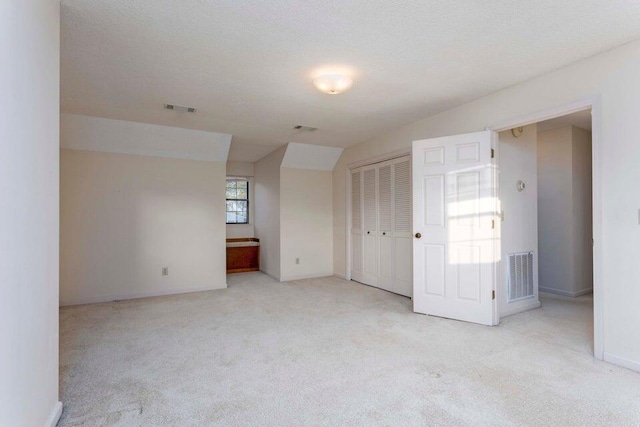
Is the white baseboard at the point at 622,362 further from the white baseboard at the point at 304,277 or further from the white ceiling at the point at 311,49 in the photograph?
the white baseboard at the point at 304,277

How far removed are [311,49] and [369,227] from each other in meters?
3.23

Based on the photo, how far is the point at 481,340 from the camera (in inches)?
111

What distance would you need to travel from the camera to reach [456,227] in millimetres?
3396

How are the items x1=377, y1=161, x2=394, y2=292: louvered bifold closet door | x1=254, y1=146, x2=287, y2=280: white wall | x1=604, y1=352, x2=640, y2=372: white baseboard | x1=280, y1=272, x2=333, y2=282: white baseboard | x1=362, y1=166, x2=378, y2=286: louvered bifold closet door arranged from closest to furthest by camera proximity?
1. x1=604, y1=352, x2=640, y2=372: white baseboard
2. x1=377, y1=161, x2=394, y2=292: louvered bifold closet door
3. x1=362, y1=166, x2=378, y2=286: louvered bifold closet door
4. x1=280, y1=272, x2=333, y2=282: white baseboard
5. x1=254, y1=146, x2=287, y2=280: white wall

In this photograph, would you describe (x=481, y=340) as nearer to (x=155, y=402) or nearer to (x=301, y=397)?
(x=301, y=397)

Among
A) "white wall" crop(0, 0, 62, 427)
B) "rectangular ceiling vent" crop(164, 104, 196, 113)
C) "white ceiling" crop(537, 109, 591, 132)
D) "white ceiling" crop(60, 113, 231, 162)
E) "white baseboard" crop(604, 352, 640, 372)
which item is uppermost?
"rectangular ceiling vent" crop(164, 104, 196, 113)

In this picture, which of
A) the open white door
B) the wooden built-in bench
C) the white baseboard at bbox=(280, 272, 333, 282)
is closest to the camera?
the open white door

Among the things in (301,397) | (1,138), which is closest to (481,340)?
(301,397)

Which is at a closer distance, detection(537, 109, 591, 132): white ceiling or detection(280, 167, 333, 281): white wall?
detection(537, 109, 591, 132): white ceiling

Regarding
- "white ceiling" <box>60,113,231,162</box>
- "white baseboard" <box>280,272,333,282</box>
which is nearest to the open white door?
"white baseboard" <box>280,272,333,282</box>

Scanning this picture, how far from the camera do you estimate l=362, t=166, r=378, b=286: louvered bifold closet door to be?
5016 mm

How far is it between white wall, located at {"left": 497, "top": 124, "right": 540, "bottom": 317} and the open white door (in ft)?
1.09

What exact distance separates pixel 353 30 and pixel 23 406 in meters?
2.62

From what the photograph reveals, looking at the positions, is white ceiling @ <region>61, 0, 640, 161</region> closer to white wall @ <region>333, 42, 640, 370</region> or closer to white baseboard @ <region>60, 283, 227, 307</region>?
white wall @ <region>333, 42, 640, 370</region>
